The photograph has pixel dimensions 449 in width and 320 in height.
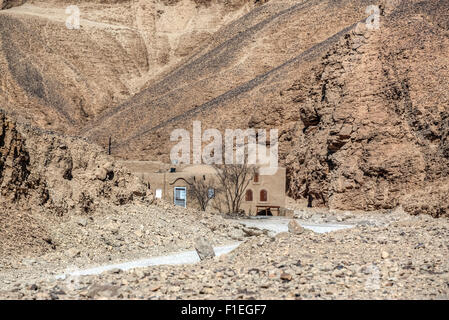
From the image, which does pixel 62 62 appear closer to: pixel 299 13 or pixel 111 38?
pixel 111 38

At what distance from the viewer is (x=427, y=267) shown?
8648mm

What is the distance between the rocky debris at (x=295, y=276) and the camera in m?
7.77

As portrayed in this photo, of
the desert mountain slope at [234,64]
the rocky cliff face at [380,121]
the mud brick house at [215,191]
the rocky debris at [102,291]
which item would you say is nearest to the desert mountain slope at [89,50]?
the desert mountain slope at [234,64]

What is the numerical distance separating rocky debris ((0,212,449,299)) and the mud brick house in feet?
42.8

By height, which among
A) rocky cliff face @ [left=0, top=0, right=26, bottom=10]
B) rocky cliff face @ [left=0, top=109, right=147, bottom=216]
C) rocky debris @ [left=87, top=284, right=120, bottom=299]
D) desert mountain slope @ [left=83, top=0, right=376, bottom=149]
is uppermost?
rocky cliff face @ [left=0, top=0, right=26, bottom=10]

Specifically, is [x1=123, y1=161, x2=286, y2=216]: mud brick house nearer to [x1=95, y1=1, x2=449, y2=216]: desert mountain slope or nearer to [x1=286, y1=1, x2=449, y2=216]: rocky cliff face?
[x1=286, y1=1, x2=449, y2=216]: rocky cliff face

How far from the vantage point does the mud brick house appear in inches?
938

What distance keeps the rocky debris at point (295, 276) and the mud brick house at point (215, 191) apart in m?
13.0

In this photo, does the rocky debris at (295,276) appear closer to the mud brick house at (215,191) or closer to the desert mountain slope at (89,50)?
the mud brick house at (215,191)

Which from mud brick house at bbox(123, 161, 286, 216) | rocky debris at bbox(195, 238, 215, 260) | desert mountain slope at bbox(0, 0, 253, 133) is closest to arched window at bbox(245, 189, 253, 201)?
mud brick house at bbox(123, 161, 286, 216)

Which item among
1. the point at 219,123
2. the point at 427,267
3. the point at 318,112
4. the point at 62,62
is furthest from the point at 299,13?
the point at 427,267

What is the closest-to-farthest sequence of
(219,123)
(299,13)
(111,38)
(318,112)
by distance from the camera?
(318,112) → (219,123) → (299,13) → (111,38)

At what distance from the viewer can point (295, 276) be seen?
8438 millimetres
